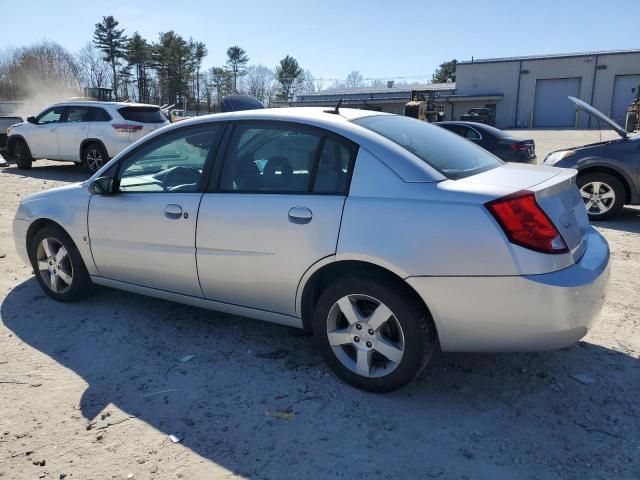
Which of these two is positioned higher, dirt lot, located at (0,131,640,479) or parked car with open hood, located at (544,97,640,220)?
parked car with open hood, located at (544,97,640,220)

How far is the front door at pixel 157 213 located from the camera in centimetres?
348

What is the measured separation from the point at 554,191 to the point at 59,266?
380 centimetres

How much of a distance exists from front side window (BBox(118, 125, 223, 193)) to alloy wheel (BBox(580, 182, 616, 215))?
20.0 ft

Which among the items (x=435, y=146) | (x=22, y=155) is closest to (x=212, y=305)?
(x=435, y=146)

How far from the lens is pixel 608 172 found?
291 inches

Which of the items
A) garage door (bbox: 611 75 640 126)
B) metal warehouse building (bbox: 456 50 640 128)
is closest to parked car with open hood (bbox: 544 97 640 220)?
metal warehouse building (bbox: 456 50 640 128)

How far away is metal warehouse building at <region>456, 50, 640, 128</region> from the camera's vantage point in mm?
43875

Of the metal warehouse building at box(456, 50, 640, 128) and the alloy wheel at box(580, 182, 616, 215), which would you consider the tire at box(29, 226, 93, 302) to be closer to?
the alloy wheel at box(580, 182, 616, 215)

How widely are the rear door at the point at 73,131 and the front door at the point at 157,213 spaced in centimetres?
903

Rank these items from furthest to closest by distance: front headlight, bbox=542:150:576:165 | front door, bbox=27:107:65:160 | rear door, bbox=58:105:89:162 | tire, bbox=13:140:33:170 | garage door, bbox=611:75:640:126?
garage door, bbox=611:75:640:126
tire, bbox=13:140:33:170
front door, bbox=27:107:65:160
rear door, bbox=58:105:89:162
front headlight, bbox=542:150:576:165

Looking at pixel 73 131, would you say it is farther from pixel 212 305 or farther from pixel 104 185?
pixel 212 305

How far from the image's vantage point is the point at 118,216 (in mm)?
3781

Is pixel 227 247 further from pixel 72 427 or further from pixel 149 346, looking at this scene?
pixel 72 427

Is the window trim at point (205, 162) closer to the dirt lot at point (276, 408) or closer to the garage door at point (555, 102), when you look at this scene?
the dirt lot at point (276, 408)
